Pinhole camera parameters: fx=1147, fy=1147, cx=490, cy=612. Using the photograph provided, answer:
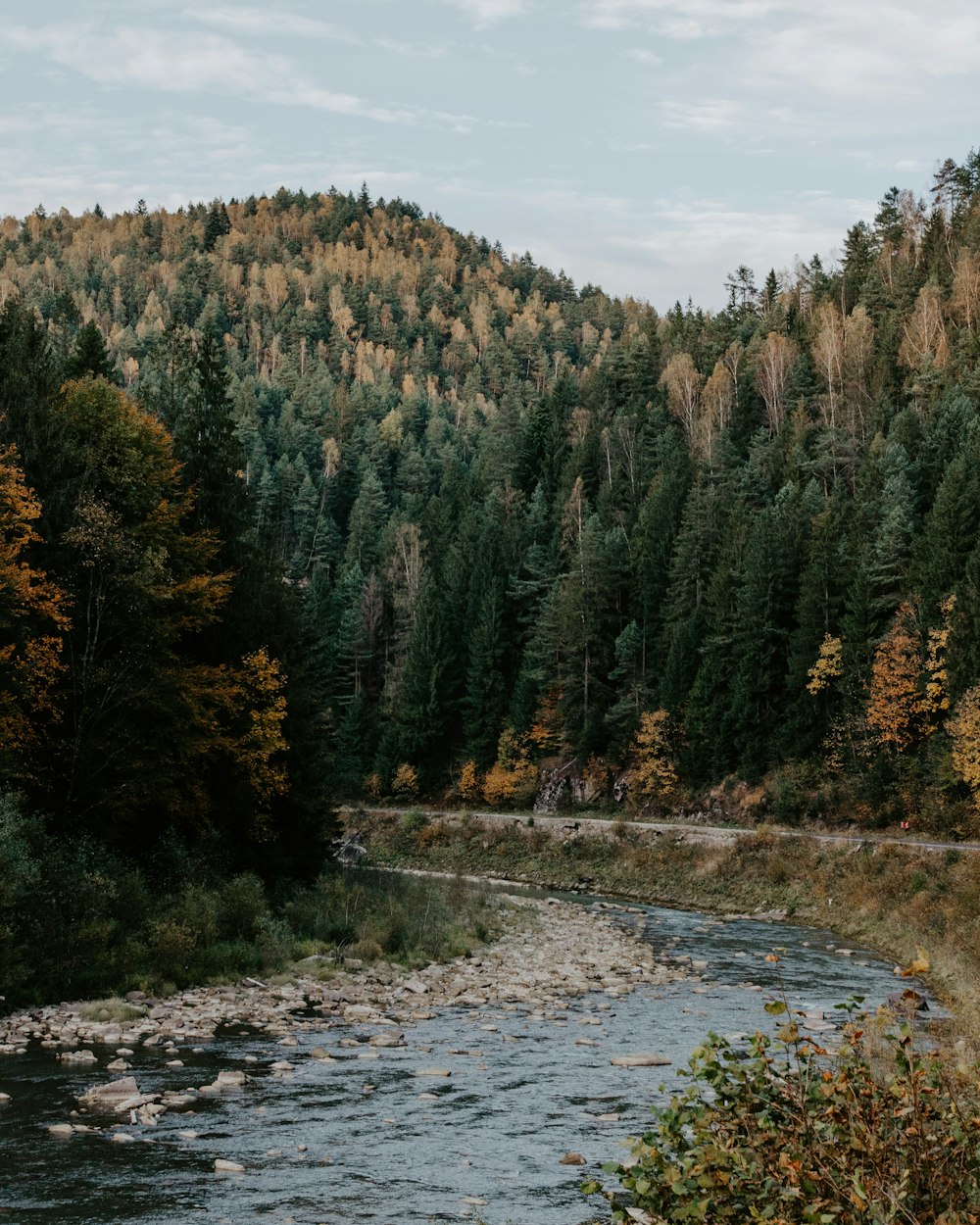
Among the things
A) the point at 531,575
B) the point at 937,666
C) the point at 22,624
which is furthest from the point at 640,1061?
the point at 531,575

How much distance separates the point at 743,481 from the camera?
92.6 meters

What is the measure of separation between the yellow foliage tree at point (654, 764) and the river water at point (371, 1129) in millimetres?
52175

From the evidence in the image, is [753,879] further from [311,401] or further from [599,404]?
[311,401]

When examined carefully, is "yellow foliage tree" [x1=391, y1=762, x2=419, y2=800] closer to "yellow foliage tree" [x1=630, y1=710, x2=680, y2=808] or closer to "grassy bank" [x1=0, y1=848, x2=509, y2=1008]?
"yellow foliage tree" [x1=630, y1=710, x2=680, y2=808]

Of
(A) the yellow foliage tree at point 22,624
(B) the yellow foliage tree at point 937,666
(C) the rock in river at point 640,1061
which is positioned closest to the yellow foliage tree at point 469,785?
(B) the yellow foliage tree at point 937,666

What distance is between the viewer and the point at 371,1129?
585 inches

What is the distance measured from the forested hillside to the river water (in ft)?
39.6

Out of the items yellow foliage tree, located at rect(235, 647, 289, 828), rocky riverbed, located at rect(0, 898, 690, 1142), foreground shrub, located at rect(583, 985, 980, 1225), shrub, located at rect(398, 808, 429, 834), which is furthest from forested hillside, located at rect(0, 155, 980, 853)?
foreground shrub, located at rect(583, 985, 980, 1225)

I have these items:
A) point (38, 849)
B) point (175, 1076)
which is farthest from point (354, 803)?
point (175, 1076)

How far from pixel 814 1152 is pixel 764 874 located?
47139mm

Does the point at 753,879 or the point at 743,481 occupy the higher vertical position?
the point at 743,481

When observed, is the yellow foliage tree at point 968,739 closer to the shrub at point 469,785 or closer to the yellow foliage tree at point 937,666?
the yellow foliage tree at point 937,666

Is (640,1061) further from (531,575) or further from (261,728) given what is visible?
(531,575)

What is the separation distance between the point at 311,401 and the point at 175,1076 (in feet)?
539
